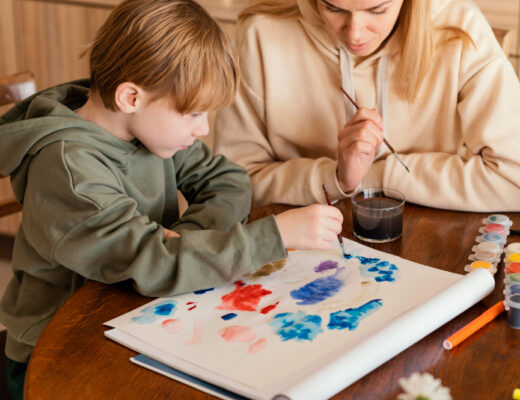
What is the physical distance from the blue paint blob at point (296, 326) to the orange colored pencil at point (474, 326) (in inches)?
7.0

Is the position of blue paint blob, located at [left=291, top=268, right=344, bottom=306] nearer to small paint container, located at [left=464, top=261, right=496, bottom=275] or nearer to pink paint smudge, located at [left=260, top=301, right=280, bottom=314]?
pink paint smudge, located at [left=260, top=301, right=280, bottom=314]

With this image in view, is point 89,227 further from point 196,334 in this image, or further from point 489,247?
point 489,247

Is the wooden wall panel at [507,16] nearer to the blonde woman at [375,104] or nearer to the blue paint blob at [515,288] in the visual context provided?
the blonde woman at [375,104]

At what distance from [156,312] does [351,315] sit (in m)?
0.30

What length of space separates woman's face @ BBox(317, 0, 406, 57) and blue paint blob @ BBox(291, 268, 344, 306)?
0.54 metres

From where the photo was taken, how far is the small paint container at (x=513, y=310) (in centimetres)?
94

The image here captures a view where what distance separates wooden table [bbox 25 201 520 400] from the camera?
83 centimetres

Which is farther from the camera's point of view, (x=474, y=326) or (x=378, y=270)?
(x=378, y=270)

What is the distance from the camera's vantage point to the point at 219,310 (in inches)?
39.6

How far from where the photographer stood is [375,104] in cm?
153

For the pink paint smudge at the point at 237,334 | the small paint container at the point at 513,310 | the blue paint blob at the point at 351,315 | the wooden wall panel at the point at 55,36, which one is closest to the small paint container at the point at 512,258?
the small paint container at the point at 513,310

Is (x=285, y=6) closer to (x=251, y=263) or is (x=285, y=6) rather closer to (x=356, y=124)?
(x=356, y=124)

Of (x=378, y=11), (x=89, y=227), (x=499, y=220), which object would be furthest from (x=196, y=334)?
(x=378, y=11)

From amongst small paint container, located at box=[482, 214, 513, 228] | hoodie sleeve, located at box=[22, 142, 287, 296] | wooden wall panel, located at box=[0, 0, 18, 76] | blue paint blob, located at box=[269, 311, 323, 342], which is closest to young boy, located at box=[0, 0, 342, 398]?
hoodie sleeve, located at box=[22, 142, 287, 296]
